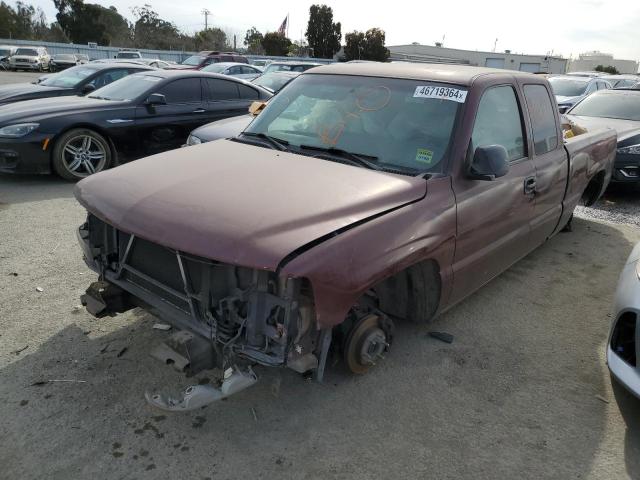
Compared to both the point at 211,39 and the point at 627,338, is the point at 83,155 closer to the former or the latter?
the point at 627,338

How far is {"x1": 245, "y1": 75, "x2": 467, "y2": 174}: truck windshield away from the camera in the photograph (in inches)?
125

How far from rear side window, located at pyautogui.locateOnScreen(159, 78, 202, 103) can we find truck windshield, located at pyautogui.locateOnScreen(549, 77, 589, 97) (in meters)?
9.73

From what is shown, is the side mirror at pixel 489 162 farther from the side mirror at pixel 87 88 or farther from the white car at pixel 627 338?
the side mirror at pixel 87 88

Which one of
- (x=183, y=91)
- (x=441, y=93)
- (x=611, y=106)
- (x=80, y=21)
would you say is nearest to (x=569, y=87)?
(x=611, y=106)

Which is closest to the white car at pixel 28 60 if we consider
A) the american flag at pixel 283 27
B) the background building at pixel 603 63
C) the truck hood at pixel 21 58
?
the truck hood at pixel 21 58

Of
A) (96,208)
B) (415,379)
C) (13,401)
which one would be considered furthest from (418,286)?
(13,401)

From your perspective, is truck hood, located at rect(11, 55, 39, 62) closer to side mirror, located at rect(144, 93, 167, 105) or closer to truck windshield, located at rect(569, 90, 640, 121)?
side mirror, located at rect(144, 93, 167, 105)

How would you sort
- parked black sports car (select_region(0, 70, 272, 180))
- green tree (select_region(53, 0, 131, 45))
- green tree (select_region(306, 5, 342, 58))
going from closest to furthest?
parked black sports car (select_region(0, 70, 272, 180)) < green tree (select_region(306, 5, 342, 58)) < green tree (select_region(53, 0, 131, 45))

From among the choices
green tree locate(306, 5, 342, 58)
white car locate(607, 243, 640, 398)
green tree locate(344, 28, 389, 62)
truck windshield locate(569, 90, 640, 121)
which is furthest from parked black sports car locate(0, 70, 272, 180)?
green tree locate(306, 5, 342, 58)

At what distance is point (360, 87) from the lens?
11.9 ft

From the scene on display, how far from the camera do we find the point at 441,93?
334 centimetres

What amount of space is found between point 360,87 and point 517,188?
1.36 meters

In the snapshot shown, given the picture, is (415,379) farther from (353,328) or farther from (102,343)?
(102,343)

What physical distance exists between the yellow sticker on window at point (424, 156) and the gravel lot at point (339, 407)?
4.12ft
